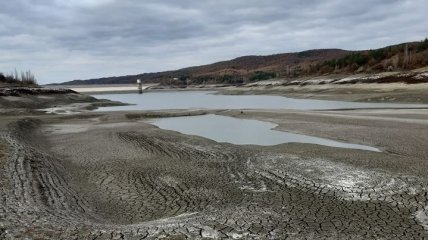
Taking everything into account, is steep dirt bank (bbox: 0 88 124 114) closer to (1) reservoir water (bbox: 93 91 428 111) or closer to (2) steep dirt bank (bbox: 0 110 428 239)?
(1) reservoir water (bbox: 93 91 428 111)

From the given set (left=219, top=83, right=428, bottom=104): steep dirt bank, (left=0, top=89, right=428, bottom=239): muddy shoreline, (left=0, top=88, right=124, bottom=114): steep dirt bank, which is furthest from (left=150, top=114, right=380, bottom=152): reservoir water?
(left=0, top=88, right=124, bottom=114): steep dirt bank

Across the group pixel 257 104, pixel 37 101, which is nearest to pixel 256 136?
pixel 257 104

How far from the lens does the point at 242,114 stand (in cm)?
3158

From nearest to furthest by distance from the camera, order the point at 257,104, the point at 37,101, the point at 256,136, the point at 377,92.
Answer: the point at 256,136
the point at 377,92
the point at 37,101
the point at 257,104

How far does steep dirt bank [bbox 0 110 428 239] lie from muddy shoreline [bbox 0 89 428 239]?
0.09 ft

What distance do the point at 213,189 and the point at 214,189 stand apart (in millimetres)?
26

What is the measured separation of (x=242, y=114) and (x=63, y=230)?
25.4 m

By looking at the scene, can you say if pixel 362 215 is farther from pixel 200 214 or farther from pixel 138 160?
pixel 138 160

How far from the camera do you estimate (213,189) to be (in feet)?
33.8

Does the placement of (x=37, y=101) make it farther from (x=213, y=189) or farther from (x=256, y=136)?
(x=213, y=189)

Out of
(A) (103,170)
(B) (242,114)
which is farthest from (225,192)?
(B) (242,114)

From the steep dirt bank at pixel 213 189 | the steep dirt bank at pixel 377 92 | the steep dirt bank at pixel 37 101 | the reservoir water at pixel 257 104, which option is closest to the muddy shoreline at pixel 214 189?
the steep dirt bank at pixel 213 189

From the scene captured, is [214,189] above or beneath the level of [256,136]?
above

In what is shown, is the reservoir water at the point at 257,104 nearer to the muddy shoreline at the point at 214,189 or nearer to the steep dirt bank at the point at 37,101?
the steep dirt bank at the point at 37,101
